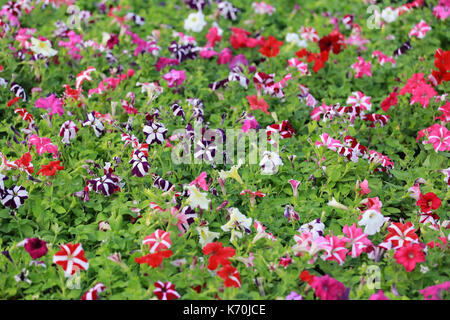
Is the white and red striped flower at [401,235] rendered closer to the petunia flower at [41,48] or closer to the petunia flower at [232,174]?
the petunia flower at [232,174]

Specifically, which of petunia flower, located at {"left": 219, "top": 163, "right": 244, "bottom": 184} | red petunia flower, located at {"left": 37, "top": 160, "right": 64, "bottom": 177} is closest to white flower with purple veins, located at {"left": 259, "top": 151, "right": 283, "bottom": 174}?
petunia flower, located at {"left": 219, "top": 163, "right": 244, "bottom": 184}

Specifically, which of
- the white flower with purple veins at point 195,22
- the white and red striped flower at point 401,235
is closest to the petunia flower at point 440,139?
the white and red striped flower at point 401,235

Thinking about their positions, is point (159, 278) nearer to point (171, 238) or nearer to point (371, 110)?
point (171, 238)

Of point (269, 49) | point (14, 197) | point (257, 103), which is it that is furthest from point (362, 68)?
point (14, 197)

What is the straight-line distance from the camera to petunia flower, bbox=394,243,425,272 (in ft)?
8.86

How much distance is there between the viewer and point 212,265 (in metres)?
2.68

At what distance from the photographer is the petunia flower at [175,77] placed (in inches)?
170

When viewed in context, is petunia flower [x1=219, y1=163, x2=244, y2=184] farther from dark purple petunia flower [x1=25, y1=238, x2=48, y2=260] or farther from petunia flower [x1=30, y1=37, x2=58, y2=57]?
petunia flower [x1=30, y1=37, x2=58, y2=57]

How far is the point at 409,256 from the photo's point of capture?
8.93ft

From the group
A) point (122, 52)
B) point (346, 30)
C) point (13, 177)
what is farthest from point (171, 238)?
point (346, 30)

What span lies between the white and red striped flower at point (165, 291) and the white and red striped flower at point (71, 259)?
367 mm

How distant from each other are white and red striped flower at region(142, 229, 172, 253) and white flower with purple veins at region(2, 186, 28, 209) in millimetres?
820

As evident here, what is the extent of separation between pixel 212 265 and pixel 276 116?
1.66 m

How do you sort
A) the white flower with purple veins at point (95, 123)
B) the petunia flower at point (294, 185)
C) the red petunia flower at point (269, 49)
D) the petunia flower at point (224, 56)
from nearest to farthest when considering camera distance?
the petunia flower at point (294, 185) < the white flower with purple veins at point (95, 123) < the red petunia flower at point (269, 49) < the petunia flower at point (224, 56)
